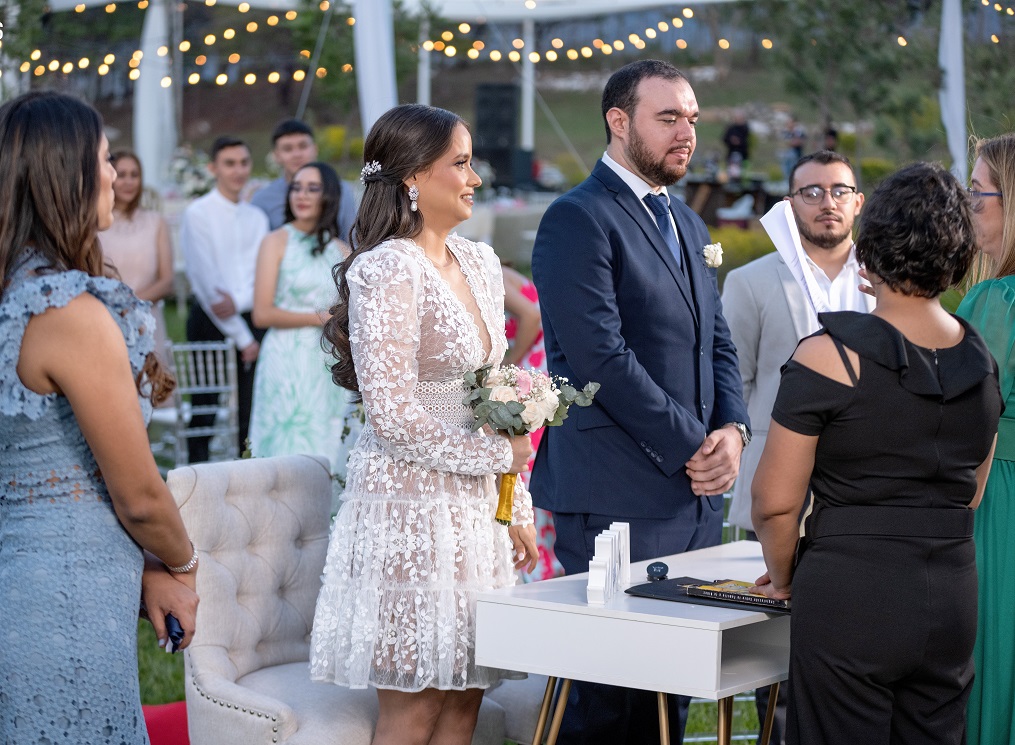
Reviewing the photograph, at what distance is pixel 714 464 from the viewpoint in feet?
11.5

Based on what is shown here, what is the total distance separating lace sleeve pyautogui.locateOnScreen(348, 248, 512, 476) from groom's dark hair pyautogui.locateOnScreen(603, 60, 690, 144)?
1055 millimetres

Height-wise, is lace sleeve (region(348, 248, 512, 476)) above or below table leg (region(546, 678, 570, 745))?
above

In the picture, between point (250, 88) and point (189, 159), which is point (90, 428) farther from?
point (250, 88)

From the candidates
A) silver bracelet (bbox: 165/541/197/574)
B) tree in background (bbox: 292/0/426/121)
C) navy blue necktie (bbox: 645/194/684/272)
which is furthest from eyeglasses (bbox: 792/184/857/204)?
tree in background (bbox: 292/0/426/121)

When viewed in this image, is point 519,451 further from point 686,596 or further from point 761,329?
point 761,329

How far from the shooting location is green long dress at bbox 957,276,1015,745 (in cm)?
306

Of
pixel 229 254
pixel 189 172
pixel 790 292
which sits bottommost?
pixel 790 292

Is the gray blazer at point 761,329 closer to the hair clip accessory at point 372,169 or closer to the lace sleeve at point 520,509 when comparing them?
the lace sleeve at point 520,509

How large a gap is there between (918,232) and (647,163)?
4.14 feet

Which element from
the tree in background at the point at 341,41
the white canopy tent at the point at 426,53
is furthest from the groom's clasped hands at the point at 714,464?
the tree in background at the point at 341,41

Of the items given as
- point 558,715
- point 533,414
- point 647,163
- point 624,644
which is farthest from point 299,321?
point 624,644

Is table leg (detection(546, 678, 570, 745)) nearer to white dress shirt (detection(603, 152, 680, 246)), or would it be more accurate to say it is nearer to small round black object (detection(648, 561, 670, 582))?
small round black object (detection(648, 561, 670, 582))

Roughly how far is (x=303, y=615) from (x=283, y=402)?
2.50m

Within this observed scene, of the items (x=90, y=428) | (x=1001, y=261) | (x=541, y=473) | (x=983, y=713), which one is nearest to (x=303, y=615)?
(x=541, y=473)
